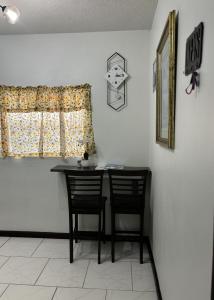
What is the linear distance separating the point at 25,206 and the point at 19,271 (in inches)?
36.7

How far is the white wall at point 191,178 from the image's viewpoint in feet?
2.97

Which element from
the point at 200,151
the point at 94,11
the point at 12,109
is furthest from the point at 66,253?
the point at 94,11

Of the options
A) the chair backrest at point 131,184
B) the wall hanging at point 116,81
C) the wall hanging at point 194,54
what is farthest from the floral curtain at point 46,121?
the wall hanging at point 194,54

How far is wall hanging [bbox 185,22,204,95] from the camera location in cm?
99

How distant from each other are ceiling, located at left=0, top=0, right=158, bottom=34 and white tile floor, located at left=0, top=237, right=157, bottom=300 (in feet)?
8.46

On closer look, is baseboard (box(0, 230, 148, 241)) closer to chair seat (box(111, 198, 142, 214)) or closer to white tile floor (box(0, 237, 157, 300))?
white tile floor (box(0, 237, 157, 300))

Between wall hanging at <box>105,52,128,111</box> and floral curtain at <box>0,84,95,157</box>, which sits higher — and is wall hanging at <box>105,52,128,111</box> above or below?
above

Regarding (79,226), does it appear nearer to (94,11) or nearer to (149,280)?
(149,280)

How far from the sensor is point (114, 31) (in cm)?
294

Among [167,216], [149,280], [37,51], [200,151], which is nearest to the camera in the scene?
[200,151]

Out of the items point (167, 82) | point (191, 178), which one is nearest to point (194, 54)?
point (191, 178)

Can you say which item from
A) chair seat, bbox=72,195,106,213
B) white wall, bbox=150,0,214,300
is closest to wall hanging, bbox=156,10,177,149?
white wall, bbox=150,0,214,300

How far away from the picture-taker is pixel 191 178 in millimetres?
1140

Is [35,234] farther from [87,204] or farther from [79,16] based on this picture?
[79,16]
